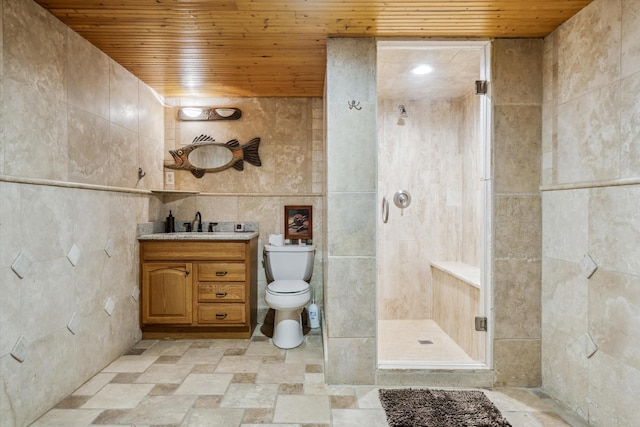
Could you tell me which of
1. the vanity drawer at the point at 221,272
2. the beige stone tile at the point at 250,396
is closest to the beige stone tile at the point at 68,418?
the beige stone tile at the point at 250,396

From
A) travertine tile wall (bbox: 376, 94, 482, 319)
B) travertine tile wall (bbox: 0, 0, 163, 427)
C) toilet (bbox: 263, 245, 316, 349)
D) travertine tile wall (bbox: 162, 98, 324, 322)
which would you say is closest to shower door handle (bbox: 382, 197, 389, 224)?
travertine tile wall (bbox: 376, 94, 482, 319)

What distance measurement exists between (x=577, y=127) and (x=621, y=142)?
336 mm

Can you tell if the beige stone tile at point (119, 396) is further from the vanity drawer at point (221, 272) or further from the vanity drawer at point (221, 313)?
the vanity drawer at point (221, 272)

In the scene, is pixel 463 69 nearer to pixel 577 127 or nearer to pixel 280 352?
pixel 577 127

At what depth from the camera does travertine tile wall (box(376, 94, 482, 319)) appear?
390 cm

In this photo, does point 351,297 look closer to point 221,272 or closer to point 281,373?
point 281,373

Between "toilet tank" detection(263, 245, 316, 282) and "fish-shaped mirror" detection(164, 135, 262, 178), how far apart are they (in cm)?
97

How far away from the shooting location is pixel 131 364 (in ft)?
8.93

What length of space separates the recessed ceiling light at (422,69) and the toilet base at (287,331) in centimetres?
231

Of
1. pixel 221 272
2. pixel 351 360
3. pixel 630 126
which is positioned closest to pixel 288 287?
pixel 221 272

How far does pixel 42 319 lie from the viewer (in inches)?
80.1

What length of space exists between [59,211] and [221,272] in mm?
1337

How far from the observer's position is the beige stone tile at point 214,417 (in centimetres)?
197

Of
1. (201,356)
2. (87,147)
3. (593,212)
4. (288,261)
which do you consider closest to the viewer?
(593,212)
